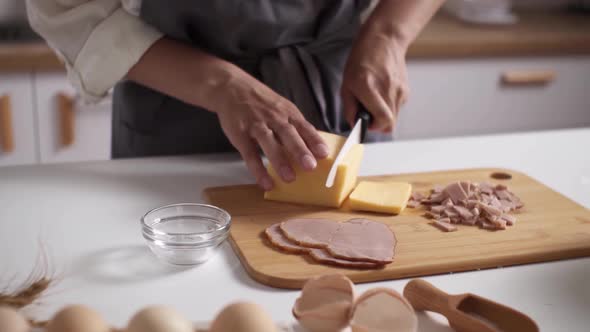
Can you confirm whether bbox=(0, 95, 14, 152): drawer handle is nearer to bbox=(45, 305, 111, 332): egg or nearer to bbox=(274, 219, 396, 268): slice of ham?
bbox=(274, 219, 396, 268): slice of ham

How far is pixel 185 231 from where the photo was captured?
3.26 ft

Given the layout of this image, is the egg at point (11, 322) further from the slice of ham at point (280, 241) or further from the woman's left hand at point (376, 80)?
the woman's left hand at point (376, 80)

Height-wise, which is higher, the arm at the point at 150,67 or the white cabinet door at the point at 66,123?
the arm at the point at 150,67

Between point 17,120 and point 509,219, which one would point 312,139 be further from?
point 17,120

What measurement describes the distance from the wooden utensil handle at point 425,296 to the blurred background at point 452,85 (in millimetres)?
1477

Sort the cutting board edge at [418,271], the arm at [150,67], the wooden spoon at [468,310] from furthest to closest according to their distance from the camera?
the arm at [150,67] → the cutting board edge at [418,271] → the wooden spoon at [468,310]

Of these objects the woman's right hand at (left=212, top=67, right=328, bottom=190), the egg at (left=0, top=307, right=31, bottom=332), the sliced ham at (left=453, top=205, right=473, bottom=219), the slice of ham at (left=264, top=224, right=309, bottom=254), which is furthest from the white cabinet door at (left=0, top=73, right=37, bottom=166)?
the egg at (left=0, top=307, right=31, bottom=332)

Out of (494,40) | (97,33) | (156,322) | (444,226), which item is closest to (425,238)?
(444,226)

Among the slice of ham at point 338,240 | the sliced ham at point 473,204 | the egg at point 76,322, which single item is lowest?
the slice of ham at point 338,240

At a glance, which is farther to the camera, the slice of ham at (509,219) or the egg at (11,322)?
the slice of ham at (509,219)

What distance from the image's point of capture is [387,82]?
1329mm

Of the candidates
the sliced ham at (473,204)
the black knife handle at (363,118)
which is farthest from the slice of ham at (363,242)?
the black knife handle at (363,118)

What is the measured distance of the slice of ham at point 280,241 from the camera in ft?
3.14

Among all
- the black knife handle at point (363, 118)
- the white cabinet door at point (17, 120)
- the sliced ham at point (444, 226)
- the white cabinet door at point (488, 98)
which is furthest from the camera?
the white cabinet door at point (488, 98)
